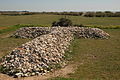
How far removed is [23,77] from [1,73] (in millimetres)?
1219

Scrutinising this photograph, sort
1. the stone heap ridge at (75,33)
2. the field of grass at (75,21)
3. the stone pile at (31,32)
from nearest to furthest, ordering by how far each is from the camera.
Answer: the stone heap ridge at (75,33) → the stone pile at (31,32) → the field of grass at (75,21)

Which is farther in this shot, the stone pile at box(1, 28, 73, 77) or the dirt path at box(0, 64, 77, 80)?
the stone pile at box(1, 28, 73, 77)

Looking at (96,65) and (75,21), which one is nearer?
(96,65)

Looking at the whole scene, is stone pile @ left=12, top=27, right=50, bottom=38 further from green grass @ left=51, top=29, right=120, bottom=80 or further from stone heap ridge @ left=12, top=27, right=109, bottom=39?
green grass @ left=51, top=29, right=120, bottom=80

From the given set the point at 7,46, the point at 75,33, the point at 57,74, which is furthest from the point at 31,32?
the point at 57,74

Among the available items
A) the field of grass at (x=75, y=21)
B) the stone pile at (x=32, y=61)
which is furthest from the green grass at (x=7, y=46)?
the field of grass at (x=75, y=21)

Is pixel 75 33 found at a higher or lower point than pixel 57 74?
higher

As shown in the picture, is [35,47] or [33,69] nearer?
[33,69]

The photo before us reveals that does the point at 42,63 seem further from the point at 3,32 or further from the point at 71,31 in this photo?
the point at 3,32

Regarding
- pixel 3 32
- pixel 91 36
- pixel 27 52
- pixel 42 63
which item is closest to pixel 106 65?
pixel 42 63

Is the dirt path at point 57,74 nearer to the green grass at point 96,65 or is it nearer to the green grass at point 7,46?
the green grass at point 96,65

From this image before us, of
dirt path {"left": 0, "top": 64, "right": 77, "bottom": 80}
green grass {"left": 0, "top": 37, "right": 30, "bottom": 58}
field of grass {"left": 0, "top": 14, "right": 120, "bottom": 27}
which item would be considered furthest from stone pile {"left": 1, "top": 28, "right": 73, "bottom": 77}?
field of grass {"left": 0, "top": 14, "right": 120, "bottom": 27}

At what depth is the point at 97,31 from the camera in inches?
872

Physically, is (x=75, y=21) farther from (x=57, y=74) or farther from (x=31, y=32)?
(x=57, y=74)
